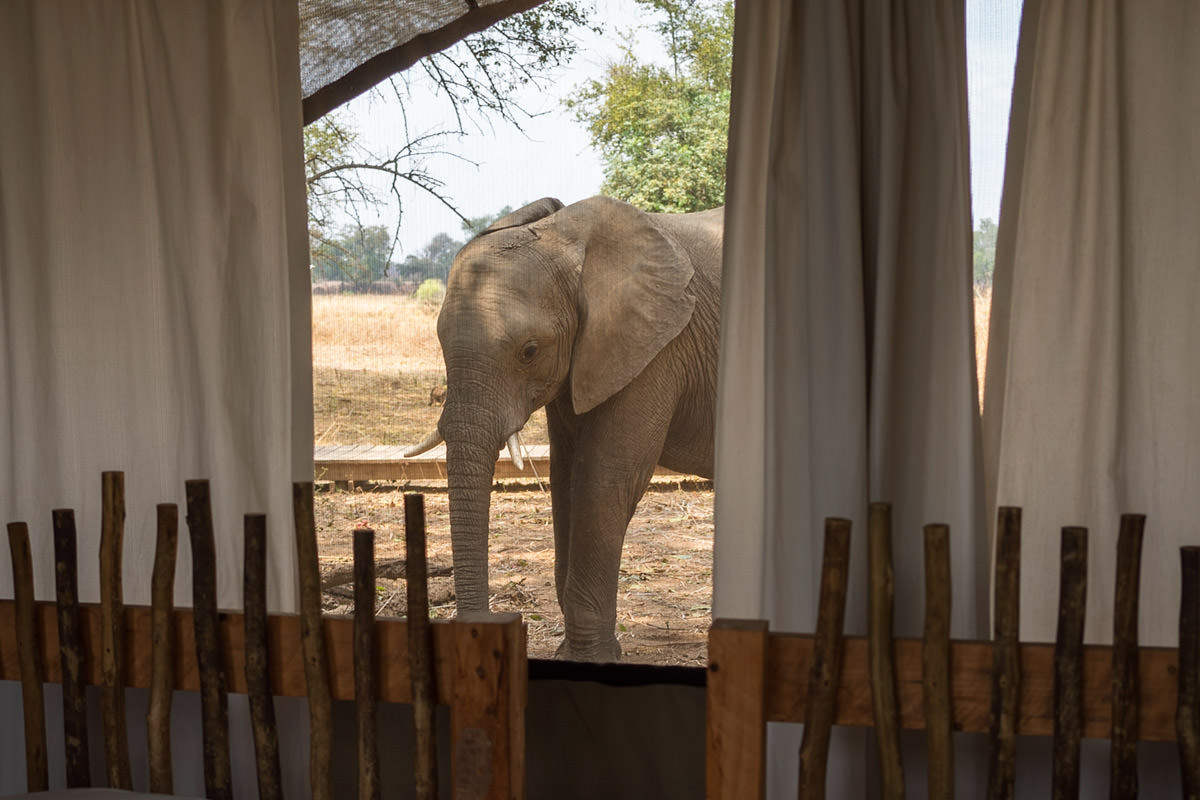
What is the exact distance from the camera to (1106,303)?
1.46 metres

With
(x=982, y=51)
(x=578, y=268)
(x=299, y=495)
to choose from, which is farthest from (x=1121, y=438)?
(x=578, y=268)

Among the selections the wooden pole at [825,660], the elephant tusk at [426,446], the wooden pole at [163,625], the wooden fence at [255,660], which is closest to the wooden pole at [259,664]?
the wooden fence at [255,660]

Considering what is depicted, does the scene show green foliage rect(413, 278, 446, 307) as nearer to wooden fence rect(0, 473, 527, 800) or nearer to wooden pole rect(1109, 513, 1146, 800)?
wooden fence rect(0, 473, 527, 800)

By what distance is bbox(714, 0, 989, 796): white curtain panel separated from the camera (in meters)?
1.50

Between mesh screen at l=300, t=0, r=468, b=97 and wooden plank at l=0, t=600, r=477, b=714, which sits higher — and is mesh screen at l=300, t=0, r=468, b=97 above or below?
above

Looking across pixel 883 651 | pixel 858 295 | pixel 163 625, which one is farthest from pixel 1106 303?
pixel 163 625

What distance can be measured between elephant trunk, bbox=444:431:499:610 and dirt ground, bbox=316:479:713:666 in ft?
0.12

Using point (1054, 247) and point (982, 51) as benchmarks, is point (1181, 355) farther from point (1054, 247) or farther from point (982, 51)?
point (982, 51)

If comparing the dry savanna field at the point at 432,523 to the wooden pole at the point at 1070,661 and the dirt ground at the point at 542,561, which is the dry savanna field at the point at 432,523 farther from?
the wooden pole at the point at 1070,661

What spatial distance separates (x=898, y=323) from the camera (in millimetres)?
1540

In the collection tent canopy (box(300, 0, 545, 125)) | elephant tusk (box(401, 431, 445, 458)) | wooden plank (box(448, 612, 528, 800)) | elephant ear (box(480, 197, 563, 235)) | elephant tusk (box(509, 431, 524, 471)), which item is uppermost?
tent canopy (box(300, 0, 545, 125))

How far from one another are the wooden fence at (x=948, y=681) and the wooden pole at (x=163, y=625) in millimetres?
914

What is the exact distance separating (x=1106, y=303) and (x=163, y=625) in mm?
1576

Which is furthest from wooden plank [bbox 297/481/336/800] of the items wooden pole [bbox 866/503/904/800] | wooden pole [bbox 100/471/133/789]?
wooden pole [bbox 866/503/904/800]
